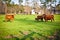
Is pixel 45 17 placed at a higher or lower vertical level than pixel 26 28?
higher

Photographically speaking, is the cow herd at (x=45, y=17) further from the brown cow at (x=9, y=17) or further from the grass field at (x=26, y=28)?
the brown cow at (x=9, y=17)

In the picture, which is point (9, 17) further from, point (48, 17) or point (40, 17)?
point (48, 17)

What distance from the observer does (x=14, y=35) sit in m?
1.81

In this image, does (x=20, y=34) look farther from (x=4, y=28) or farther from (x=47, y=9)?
(x=47, y=9)

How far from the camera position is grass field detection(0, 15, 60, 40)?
1.81 metres

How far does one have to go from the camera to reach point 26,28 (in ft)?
6.17

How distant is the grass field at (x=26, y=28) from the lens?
181 centimetres

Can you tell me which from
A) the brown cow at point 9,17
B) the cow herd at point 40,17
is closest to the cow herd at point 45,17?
the cow herd at point 40,17

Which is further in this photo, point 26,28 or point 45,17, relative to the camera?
point 45,17

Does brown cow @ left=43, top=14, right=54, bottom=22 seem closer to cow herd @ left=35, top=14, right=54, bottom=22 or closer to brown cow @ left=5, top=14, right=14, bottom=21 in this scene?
cow herd @ left=35, top=14, right=54, bottom=22

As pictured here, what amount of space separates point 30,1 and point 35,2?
62 mm

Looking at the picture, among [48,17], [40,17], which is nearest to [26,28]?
[40,17]

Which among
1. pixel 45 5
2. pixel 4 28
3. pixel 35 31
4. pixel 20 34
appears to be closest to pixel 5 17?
pixel 4 28

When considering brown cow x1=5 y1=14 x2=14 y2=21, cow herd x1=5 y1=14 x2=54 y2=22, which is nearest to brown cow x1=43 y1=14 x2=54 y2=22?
cow herd x1=5 y1=14 x2=54 y2=22
